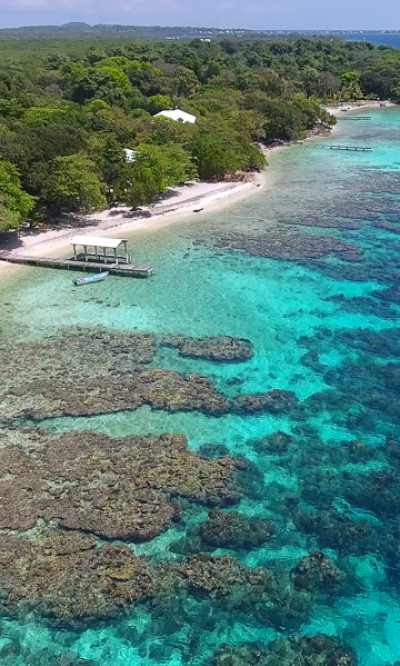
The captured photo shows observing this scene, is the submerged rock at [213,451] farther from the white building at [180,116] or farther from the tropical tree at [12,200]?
the white building at [180,116]

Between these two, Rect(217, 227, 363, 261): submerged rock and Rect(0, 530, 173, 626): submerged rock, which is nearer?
Rect(0, 530, 173, 626): submerged rock

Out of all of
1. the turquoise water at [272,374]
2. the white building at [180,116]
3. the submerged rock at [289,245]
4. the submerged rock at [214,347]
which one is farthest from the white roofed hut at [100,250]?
the white building at [180,116]

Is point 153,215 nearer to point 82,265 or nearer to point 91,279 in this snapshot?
point 82,265

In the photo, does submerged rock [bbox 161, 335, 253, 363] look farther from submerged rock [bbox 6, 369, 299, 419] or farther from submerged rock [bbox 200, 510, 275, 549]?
submerged rock [bbox 200, 510, 275, 549]

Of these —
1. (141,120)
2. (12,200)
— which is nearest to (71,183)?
(12,200)

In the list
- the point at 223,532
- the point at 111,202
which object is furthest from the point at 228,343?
the point at 111,202

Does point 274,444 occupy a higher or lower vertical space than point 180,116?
lower

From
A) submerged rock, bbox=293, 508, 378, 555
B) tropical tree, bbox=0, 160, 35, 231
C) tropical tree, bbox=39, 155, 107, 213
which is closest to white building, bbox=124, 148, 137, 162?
tropical tree, bbox=39, 155, 107, 213
